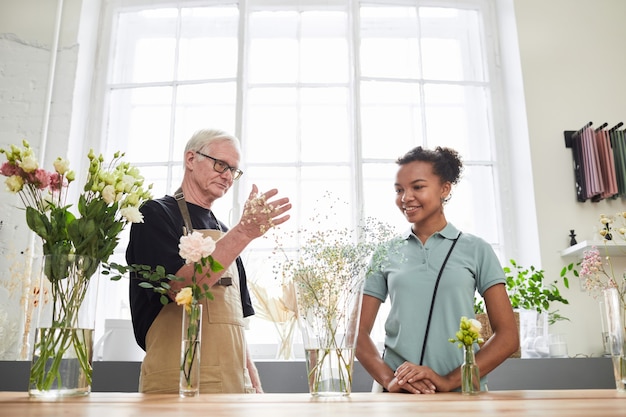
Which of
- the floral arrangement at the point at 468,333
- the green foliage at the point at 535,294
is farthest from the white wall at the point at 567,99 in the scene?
the floral arrangement at the point at 468,333

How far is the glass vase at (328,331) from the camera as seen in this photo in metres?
1.28

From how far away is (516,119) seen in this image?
11.9 feet

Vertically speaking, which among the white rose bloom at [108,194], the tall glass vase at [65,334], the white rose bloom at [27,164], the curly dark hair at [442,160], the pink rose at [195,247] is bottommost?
the tall glass vase at [65,334]

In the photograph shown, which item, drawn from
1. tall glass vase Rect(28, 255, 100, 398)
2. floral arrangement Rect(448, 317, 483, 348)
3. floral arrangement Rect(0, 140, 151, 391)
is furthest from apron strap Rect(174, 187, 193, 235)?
floral arrangement Rect(448, 317, 483, 348)

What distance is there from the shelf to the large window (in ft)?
1.61

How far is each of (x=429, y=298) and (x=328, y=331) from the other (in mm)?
598

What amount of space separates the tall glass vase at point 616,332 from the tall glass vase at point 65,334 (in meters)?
1.21

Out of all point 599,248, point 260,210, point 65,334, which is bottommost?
point 65,334

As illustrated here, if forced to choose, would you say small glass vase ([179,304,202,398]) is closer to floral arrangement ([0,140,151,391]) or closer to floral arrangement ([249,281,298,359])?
floral arrangement ([0,140,151,391])

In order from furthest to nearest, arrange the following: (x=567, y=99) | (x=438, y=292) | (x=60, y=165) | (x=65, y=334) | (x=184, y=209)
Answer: (x=567, y=99) < (x=184, y=209) < (x=438, y=292) < (x=60, y=165) < (x=65, y=334)

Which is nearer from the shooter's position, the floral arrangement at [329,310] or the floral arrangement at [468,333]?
the floral arrangement at [329,310]

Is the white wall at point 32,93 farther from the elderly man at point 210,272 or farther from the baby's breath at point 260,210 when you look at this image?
the baby's breath at point 260,210

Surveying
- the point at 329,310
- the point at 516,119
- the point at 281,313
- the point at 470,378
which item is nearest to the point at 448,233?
the point at 470,378

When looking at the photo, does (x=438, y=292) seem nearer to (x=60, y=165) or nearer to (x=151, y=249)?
(x=151, y=249)
